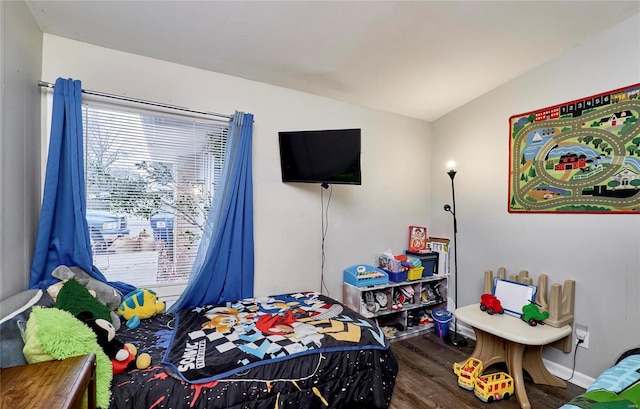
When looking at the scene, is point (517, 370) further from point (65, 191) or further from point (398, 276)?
point (65, 191)

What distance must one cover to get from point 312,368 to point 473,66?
103 inches

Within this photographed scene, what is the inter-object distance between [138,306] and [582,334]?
3219mm

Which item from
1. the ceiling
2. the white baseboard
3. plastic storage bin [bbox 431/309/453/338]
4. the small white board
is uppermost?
the ceiling

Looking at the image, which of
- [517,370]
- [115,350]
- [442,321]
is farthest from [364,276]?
[115,350]

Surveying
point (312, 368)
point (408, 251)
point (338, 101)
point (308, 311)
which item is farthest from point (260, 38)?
point (408, 251)

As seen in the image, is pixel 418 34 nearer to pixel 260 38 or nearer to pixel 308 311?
pixel 260 38

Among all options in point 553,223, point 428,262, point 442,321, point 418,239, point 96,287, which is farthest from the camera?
point 418,239

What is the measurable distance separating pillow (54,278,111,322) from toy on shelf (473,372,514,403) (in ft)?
7.79

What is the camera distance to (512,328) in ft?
6.83

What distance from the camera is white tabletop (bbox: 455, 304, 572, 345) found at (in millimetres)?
1944

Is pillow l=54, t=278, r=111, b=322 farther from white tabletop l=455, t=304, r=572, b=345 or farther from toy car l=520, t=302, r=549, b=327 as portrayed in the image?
toy car l=520, t=302, r=549, b=327

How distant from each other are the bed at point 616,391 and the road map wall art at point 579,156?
3.73ft

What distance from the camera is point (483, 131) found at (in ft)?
9.50

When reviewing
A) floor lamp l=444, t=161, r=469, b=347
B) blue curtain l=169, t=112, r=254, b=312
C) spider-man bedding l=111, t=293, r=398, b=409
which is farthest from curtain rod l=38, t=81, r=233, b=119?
floor lamp l=444, t=161, r=469, b=347
